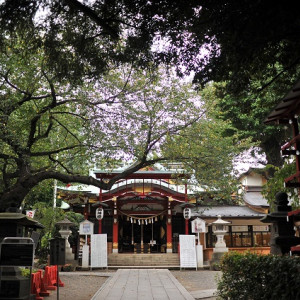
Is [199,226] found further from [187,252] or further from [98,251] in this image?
[98,251]

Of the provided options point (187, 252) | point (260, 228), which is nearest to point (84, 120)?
point (187, 252)

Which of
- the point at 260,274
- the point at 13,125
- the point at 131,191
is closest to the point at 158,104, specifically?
the point at 13,125

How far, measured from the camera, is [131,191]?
25000 mm

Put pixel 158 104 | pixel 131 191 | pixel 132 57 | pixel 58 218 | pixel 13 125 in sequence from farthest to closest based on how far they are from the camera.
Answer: pixel 131 191 < pixel 58 218 < pixel 158 104 < pixel 13 125 < pixel 132 57

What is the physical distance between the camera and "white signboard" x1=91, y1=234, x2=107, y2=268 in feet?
68.3

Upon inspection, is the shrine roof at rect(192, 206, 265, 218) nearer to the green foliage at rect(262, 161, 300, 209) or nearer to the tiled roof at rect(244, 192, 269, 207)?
the tiled roof at rect(244, 192, 269, 207)

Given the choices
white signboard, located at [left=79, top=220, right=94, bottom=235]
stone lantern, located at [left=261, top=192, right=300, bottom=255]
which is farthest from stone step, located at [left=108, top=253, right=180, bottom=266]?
stone lantern, located at [left=261, top=192, right=300, bottom=255]

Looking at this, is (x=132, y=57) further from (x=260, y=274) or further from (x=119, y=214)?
(x=119, y=214)

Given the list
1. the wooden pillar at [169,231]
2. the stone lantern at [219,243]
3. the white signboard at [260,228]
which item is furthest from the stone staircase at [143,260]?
the white signboard at [260,228]

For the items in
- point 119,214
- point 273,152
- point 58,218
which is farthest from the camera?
point 119,214

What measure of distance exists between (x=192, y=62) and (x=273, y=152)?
46.5ft

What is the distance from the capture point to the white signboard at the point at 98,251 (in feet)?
68.3

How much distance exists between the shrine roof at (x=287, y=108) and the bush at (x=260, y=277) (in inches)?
118

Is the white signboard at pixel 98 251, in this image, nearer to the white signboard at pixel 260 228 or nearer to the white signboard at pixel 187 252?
the white signboard at pixel 187 252
